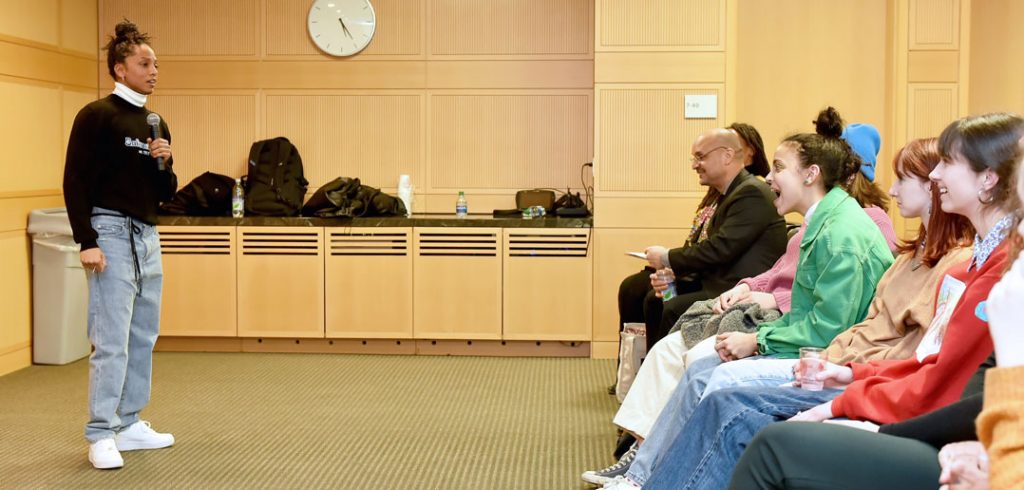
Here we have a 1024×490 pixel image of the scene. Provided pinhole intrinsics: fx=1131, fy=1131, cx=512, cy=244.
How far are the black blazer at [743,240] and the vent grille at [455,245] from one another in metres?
2.04

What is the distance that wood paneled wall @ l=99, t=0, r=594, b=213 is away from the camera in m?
7.00

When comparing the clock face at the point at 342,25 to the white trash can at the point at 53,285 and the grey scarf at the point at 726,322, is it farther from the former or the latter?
the grey scarf at the point at 726,322

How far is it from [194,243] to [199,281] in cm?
22

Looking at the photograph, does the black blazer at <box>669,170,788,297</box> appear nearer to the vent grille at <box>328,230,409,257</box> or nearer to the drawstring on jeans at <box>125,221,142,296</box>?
the drawstring on jeans at <box>125,221,142,296</box>

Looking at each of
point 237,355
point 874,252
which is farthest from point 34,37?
point 874,252

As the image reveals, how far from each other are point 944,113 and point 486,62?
273 cm

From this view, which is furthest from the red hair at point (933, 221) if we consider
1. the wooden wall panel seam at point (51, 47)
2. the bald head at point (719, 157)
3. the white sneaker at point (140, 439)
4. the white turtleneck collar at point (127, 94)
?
the wooden wall panel seam at point (51, 47)

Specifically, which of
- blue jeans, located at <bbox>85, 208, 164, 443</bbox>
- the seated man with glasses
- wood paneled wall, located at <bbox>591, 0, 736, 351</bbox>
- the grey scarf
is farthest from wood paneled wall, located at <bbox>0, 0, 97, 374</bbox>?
the grey scarf

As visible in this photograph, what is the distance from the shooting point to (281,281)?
21.8 ft

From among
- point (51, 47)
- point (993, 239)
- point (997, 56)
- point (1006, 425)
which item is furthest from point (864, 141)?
point (51, 47)

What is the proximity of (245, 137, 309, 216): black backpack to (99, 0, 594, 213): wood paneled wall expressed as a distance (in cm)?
18

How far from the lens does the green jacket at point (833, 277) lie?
10.5ft

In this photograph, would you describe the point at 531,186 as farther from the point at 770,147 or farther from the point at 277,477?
the point at 277,477

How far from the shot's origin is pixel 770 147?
679cm
